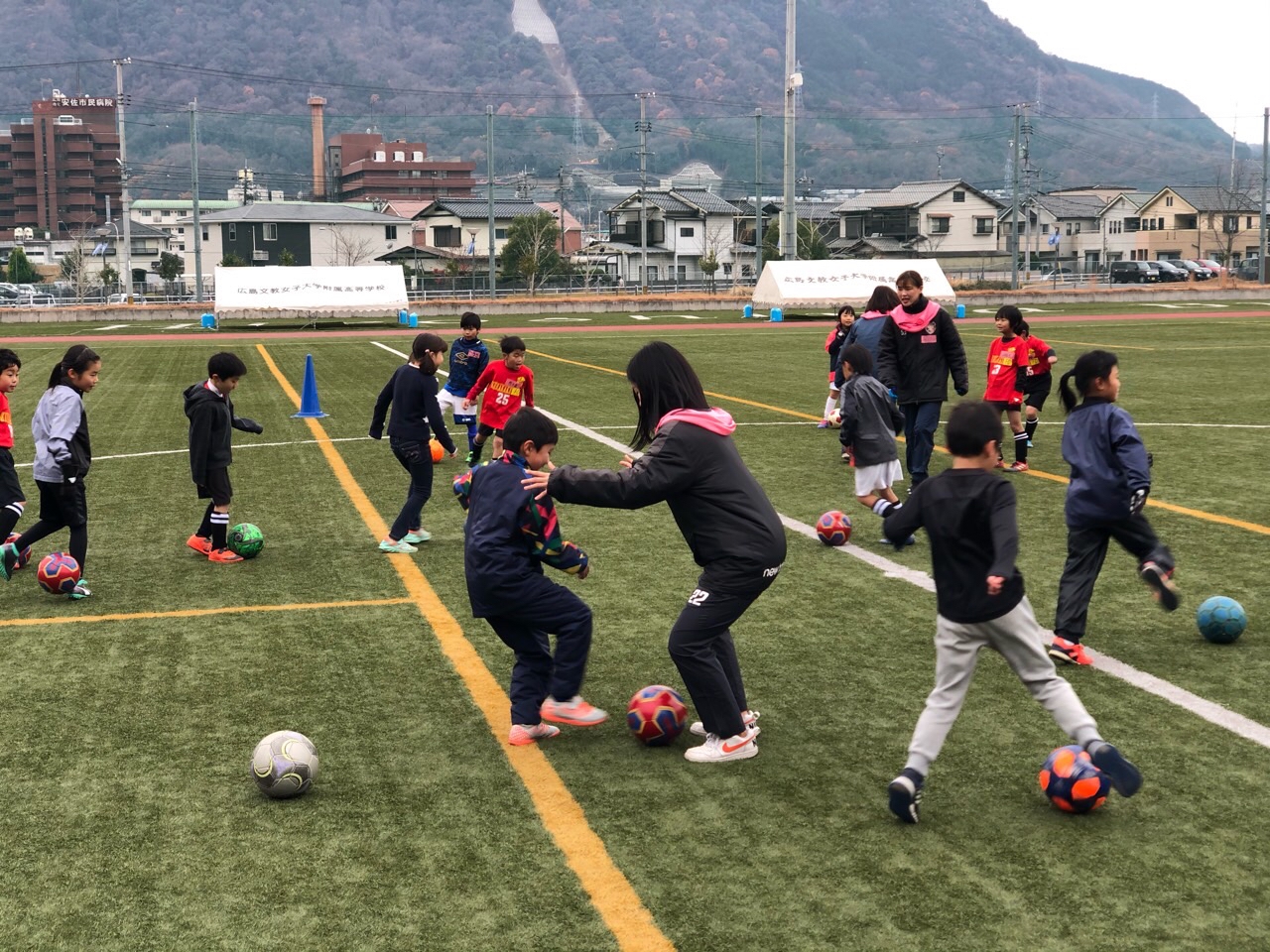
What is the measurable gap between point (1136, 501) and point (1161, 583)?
0.72 meters

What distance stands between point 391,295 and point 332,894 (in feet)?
154

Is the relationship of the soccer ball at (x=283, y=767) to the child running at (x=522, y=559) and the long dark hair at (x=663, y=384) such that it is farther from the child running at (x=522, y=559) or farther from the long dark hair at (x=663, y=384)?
the long dark hair at (x=663, y=384)

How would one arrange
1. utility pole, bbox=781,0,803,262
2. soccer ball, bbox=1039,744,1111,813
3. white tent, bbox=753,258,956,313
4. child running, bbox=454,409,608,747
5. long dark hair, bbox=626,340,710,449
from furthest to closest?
1. white tent, bbox=753,258,956,313
2. utility pole, bbox=781,0,803,262
3. child running, bbox=454,409,608,747
4. long dark hair, bbox=626,340,710,449
5. soccer ball, bbox=1039,744,1111,813

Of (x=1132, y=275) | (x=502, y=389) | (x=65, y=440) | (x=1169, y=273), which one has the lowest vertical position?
(x=65, y=440)

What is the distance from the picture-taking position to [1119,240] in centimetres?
11988

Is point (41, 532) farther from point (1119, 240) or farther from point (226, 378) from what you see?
point (1119, 240)

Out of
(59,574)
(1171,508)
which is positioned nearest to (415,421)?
(59,574)

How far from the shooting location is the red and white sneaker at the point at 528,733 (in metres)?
6.61

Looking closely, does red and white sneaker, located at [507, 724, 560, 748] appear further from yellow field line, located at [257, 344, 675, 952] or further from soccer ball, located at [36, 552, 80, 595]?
soccer ball, located at [36, 552, 80, 595]

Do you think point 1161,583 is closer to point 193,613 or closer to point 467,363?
point 193,613

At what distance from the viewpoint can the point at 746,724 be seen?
6.47 metres

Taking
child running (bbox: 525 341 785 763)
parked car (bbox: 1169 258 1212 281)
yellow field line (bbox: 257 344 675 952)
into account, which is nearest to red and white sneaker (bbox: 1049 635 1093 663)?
child running (bbox: 525 341 785 763)

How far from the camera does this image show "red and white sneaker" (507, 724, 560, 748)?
21.7ft

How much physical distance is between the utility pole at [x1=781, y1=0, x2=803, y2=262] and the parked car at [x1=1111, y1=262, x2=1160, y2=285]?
36262mm
